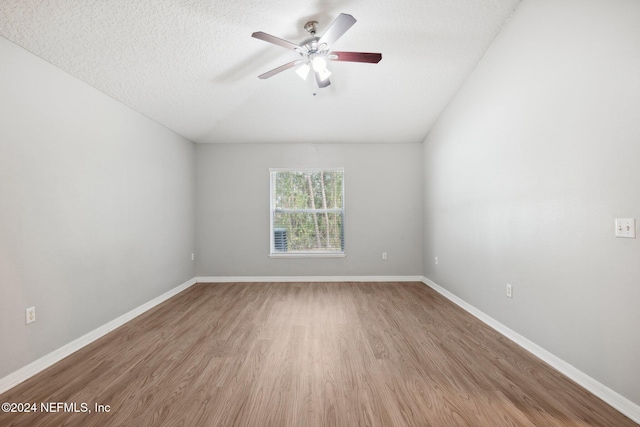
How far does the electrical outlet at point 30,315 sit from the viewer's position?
2041 mm

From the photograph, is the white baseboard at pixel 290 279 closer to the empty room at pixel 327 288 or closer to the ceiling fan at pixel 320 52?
the empty room at pixel 327 288

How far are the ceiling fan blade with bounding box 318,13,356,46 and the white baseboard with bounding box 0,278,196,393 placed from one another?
10.4ft

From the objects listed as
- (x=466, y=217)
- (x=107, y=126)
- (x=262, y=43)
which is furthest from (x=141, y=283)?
(x=466, y=217)

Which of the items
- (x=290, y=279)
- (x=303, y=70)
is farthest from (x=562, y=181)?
(x=290, y=279)

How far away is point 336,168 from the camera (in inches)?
190

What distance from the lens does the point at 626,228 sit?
1.65 meters

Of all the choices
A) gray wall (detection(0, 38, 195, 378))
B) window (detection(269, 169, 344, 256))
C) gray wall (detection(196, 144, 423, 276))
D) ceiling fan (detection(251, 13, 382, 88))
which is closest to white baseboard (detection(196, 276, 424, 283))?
gray wall (detection(196, 144, 423, 276))

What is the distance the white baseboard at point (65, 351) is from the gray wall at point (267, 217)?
1.43 m

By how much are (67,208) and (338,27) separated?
2587 mm

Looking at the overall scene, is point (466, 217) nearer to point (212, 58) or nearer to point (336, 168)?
point (336, 168)

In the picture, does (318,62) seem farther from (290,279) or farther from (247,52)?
(290,279)

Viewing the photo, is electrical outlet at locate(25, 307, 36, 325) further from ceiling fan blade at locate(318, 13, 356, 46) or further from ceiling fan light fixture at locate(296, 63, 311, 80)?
ceiling fan blade at locate(318, 13, 356, 46)

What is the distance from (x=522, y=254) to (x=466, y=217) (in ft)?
3.21

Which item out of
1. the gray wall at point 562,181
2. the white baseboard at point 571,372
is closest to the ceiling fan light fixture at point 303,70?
the gray wall at point 562,181
